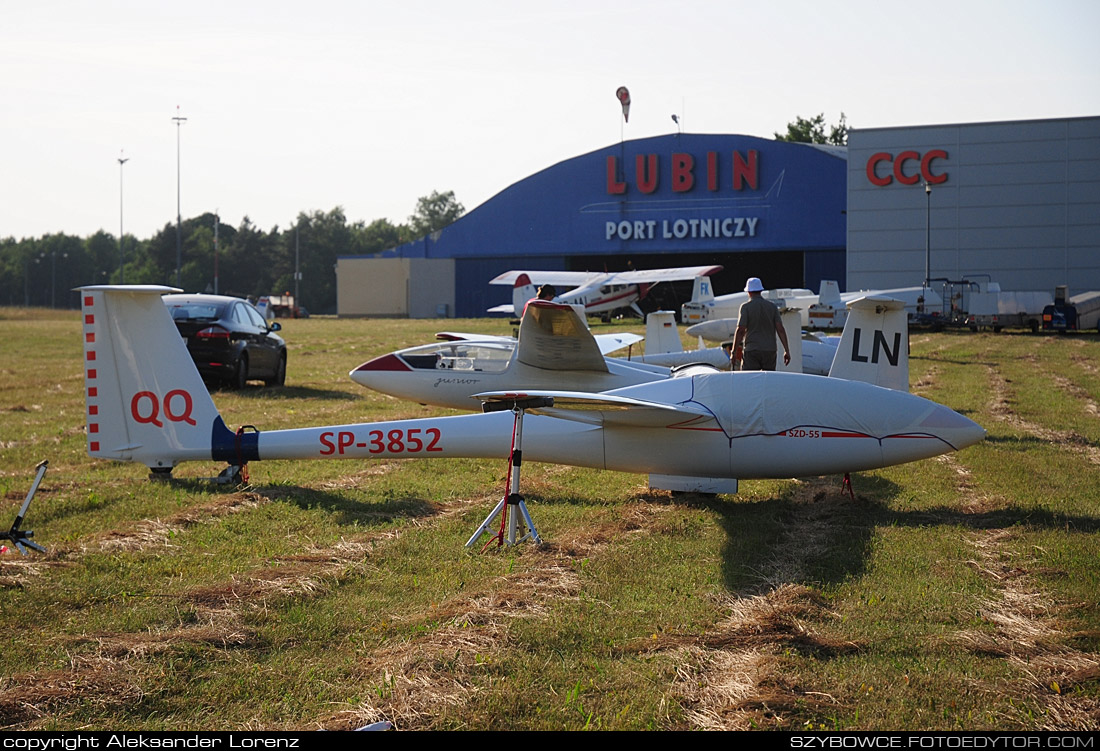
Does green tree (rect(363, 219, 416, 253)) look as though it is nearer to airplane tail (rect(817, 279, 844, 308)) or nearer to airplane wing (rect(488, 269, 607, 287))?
airplane wing (rect(488, 269, 607, 287))

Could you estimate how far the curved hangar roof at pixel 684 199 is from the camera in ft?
185

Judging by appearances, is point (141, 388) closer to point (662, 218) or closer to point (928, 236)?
point (928, 236)

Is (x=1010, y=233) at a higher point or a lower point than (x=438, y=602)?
higher

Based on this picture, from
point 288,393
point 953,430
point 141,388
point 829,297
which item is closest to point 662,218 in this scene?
point 829,297

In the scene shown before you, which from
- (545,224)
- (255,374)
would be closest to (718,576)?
(255,374)

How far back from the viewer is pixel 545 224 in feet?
204

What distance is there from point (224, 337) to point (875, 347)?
1099 centimetres

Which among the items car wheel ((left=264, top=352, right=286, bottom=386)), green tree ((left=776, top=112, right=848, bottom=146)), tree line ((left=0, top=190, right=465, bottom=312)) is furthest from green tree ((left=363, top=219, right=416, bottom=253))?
car wheel ((left=264, top=352, right=286, bottom=386))

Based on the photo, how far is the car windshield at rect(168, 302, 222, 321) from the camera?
54.1 feet

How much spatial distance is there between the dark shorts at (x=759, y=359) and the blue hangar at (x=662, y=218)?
47.4 metres

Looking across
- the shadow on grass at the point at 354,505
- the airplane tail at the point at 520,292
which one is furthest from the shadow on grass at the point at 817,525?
the airplane tail at the point at 520,292

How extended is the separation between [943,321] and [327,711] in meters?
→ 38.9
